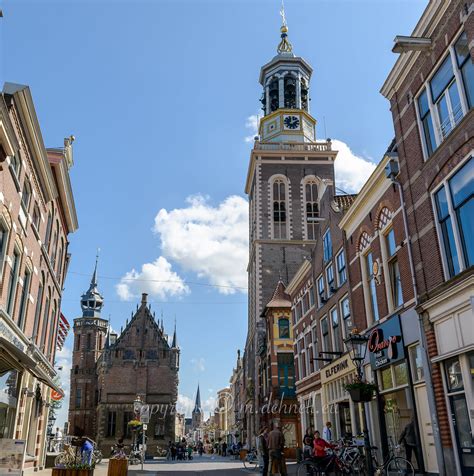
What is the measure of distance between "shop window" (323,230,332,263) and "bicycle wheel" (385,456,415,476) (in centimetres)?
1244

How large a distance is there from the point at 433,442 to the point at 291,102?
5198cm

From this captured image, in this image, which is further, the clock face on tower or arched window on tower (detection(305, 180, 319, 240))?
the clock face on tower

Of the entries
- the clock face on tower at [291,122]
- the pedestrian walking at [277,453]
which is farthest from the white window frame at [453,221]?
the clock face on tower at [291,122]

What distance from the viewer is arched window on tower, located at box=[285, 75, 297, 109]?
61.1 metres

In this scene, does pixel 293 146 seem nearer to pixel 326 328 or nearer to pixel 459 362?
pixel 326 328

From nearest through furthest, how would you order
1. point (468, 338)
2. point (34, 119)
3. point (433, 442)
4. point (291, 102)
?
point (468, 338) → point (433, 442) → point (34, 119) → point (291, 102)

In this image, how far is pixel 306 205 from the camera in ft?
181

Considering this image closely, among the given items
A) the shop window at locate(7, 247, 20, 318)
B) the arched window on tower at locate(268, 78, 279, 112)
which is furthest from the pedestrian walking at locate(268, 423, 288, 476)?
the arched window on tower at locate(268, 78, 279, 112)

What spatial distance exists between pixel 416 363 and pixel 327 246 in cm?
1076

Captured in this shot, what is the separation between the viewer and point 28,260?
19375 mm

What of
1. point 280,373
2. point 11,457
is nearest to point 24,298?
point 11,457

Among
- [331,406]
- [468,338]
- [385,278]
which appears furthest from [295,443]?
[468,338]

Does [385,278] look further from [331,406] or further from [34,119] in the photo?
[34,119]

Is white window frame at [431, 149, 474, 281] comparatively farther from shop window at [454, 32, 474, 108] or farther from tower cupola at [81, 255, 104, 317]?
tower cupola at [81, 255, 104, 317]
